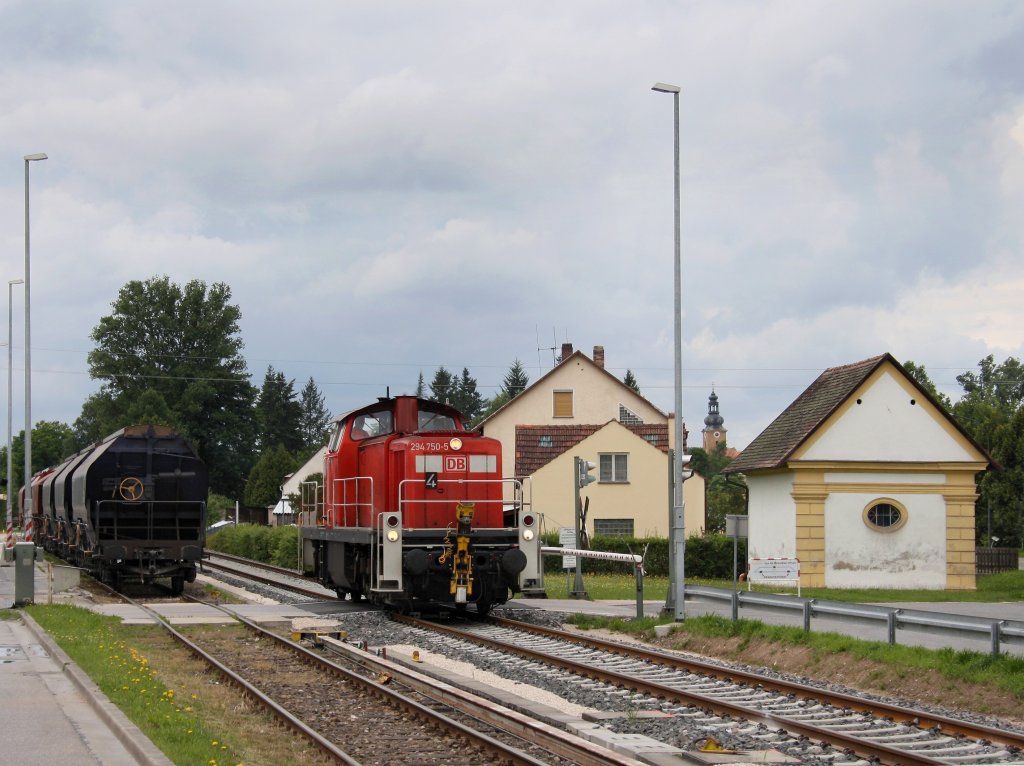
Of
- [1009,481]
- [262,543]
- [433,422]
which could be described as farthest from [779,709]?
[1009,481]

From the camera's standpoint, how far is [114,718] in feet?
32.1

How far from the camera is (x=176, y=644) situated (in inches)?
667

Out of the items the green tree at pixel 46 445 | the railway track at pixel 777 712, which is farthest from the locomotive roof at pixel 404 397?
the green tree at pixel 46 445

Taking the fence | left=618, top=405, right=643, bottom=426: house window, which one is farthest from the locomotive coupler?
left=618, top=405, right=643, bottom=426: house window

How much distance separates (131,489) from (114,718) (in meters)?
16.5

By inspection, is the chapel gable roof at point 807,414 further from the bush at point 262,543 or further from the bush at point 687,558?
the bush at point 262,543

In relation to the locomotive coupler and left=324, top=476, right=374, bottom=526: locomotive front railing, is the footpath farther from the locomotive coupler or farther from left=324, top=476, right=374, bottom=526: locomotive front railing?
left=324, top=476, right=374, bottom=526: locomotive front railing

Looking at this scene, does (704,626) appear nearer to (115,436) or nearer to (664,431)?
(115,436)

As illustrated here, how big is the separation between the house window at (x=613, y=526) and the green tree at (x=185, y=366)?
37.0 meters

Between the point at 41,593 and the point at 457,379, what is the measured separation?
4372 inches

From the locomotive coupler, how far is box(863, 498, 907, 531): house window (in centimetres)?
1680

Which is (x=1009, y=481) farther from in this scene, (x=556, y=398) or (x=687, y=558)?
(x=556, y=398)

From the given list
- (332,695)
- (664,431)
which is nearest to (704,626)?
(332,695)

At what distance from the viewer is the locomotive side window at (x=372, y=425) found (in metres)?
20.7
